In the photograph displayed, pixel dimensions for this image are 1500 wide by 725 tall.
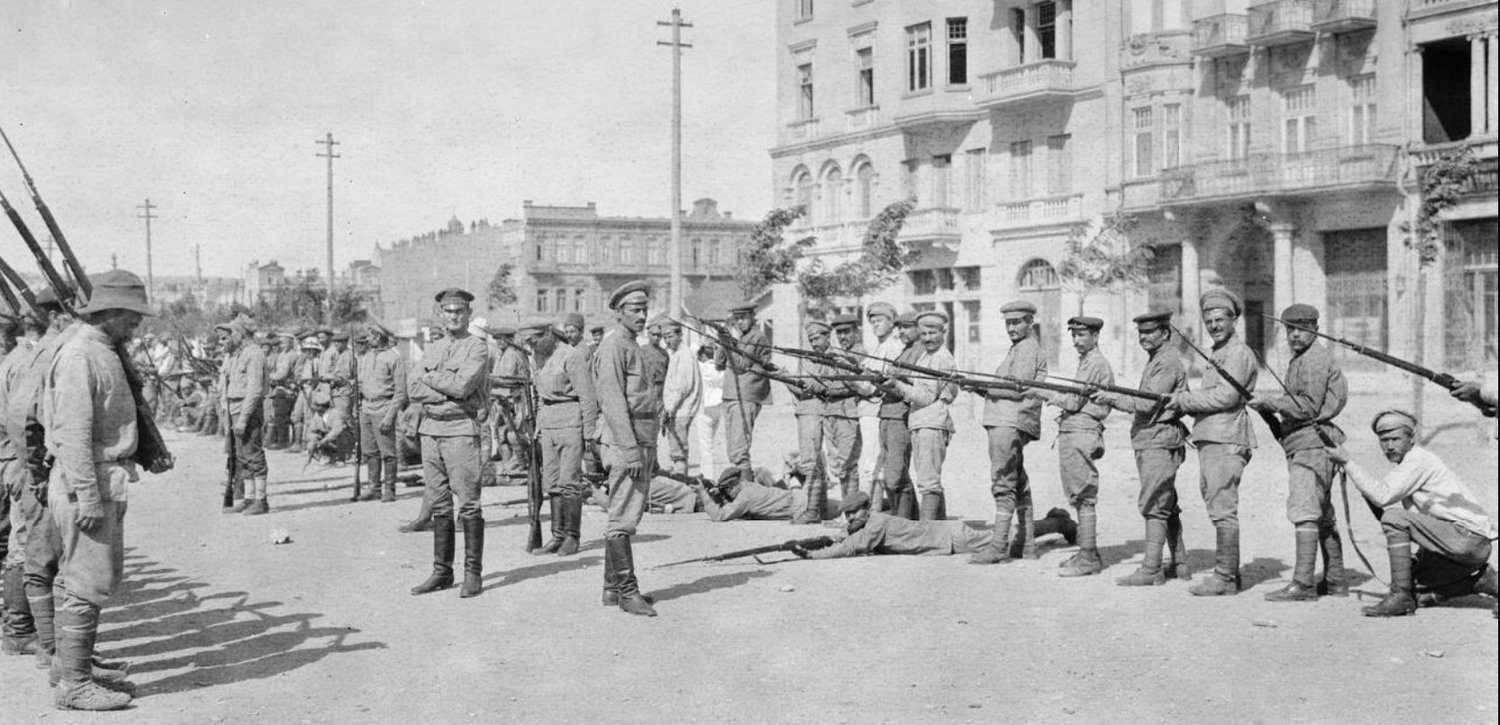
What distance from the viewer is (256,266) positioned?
390ft

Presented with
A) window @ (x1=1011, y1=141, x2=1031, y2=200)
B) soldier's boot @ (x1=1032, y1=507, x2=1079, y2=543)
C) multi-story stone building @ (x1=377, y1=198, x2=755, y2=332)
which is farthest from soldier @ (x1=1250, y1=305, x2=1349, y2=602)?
multi-story stone building @ (x1=377, y1=198, x2=755, y2=332)

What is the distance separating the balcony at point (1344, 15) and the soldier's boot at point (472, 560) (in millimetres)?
24417

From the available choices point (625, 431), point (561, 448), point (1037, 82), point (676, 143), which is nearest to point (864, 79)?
point (1037, 82)

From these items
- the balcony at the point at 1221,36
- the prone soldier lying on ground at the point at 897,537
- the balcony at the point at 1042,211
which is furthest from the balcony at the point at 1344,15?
the prone soldier lying on ground at the point at 897,537

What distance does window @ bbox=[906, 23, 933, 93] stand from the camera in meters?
39.4

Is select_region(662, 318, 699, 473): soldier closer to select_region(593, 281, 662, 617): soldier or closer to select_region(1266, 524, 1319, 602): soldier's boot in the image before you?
select_region(593, 281, 662, 617): soldier

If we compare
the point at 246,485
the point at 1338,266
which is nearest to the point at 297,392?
the point at 246,485

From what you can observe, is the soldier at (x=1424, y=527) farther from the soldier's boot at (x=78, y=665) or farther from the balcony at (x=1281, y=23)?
the balcony at (x=1281, y=23)

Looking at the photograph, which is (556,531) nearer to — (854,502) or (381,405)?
(854,502)

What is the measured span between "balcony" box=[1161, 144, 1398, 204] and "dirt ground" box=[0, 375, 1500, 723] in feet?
59.1

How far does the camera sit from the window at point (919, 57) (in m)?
39.4

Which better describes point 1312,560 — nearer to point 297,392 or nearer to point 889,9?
point 297,392

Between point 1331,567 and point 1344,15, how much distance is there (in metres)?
22.2

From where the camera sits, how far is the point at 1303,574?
9.57m
